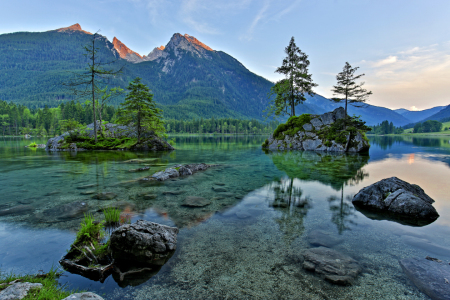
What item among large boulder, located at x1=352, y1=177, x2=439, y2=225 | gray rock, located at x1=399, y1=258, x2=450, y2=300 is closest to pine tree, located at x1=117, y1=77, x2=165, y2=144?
large boulder, located at x1=352, y1=177, x2=439, y2=225

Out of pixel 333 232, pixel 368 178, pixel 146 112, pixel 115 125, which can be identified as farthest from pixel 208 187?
pixel 115 125

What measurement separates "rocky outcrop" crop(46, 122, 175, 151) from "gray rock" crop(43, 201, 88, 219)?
27886mm

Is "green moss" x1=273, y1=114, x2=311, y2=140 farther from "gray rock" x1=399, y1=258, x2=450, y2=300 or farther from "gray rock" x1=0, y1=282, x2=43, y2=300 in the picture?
"gray rock" x1=0, y1=282, x2=43, y2=300

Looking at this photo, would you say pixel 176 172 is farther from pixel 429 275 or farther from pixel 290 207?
pixel 429 275

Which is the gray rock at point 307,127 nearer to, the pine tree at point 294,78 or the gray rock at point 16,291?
the pine tree at point 294,78

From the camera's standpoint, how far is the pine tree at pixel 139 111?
31.2 meters

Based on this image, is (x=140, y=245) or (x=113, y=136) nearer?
(x=140, y=245)

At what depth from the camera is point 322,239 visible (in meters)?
6.47

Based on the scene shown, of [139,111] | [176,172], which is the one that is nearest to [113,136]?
[139,111]

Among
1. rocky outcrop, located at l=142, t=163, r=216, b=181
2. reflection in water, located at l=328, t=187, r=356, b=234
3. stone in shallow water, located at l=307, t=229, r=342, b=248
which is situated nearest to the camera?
stone in shallow water, located at l=307, t=229, r=342, b=248

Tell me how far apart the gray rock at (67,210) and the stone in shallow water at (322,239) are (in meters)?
8.71

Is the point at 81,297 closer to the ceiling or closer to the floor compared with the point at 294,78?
closer to the floor

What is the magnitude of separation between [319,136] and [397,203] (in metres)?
32.1

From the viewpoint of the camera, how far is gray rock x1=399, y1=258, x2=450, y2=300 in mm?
4155
